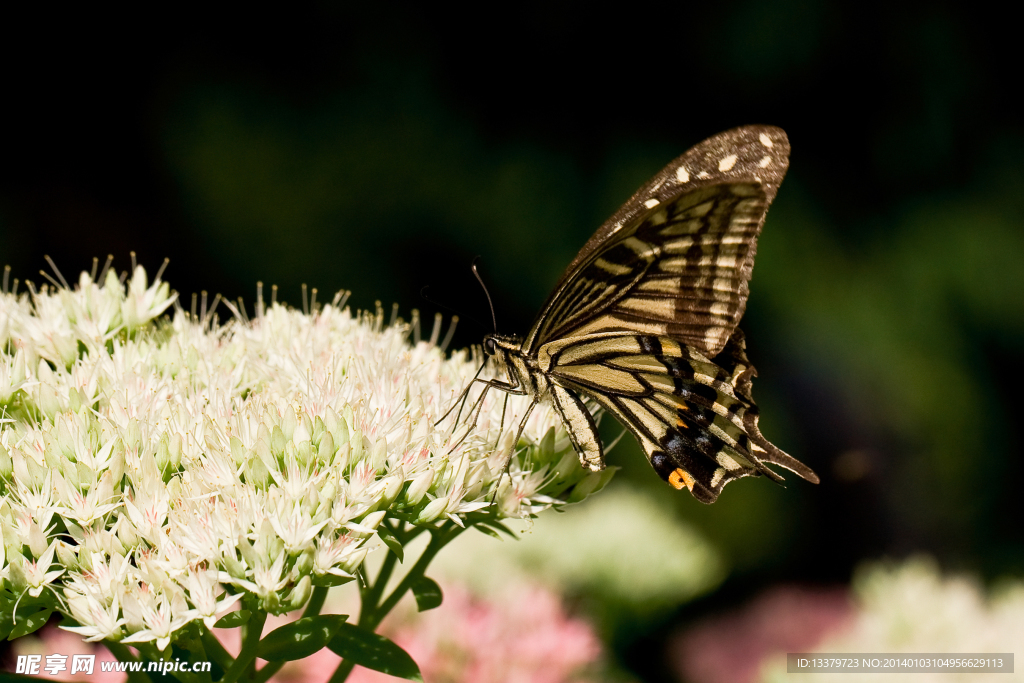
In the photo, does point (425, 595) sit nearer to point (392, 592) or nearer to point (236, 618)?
point (392, 592)

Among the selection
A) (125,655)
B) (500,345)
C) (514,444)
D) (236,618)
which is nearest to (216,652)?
(125,655)

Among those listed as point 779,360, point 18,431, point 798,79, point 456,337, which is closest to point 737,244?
point 18,431

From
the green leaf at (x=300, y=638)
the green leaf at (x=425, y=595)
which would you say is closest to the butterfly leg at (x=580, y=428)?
the green leaf at (x=425, y=595)

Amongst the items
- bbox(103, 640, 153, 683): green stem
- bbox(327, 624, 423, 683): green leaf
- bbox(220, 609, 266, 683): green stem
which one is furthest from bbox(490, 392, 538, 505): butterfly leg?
bbox(103, 640, 153, 683): green stem

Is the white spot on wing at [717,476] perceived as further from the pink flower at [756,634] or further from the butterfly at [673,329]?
the pink flower at [756,634]

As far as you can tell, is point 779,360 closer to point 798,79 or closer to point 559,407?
point 798,79
